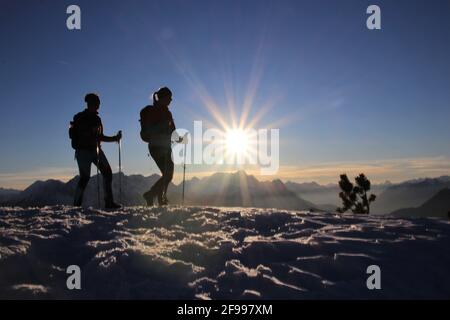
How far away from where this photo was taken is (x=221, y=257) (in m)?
6.05

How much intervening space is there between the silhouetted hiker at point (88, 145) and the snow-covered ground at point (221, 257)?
245 cm

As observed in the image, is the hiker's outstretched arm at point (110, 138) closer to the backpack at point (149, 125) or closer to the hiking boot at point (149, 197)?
the backpack at point (149, 125)

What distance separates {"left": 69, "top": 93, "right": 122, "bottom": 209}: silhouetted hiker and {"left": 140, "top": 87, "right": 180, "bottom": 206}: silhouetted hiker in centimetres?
124

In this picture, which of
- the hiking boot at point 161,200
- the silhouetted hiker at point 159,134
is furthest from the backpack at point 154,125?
the hiking boot at point 161,200

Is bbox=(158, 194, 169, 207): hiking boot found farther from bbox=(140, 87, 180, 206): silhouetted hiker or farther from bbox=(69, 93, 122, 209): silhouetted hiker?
bbox=(69, 93, 122, 209): silhouetted hiker

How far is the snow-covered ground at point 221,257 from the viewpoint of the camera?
16.0 feet

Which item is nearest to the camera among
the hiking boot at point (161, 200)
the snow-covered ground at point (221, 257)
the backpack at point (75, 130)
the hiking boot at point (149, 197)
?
the snow-covered ground at point (221, 257)

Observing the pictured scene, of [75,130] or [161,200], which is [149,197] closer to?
[161,200]

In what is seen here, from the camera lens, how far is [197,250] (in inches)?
249

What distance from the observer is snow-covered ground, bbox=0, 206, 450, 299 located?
488 centimetres

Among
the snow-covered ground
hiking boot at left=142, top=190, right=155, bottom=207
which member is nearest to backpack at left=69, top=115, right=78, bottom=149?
hiking boot at left=142, top=190, right=155, bottom=207

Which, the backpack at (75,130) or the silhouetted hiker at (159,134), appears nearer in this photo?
the backpack at (75,130)

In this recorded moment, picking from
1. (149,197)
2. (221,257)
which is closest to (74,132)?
(149,197)
